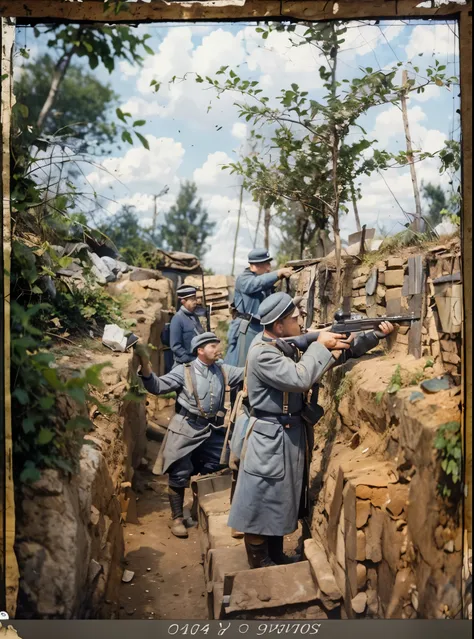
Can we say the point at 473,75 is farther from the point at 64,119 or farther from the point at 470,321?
the point at 64,119

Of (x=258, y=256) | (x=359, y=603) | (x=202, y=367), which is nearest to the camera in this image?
(x=359, y=603)

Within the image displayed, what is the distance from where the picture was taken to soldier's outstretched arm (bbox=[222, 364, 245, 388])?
536 cm

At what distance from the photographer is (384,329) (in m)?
4.58

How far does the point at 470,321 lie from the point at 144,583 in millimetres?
2795

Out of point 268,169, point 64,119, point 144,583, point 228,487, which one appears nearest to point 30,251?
point 64,119

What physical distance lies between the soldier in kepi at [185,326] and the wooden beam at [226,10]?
228 cm

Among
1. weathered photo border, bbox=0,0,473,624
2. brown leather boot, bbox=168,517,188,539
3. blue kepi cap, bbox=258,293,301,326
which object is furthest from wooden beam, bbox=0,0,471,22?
brown leather boot, bbox=168,517,188,539

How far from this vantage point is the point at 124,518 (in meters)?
5.33

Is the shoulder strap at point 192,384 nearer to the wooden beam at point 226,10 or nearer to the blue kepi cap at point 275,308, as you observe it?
the blue kepi cap at point 275,308

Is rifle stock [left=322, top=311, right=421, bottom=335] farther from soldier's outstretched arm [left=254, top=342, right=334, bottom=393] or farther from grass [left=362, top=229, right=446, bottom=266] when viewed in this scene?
grass [left=362, top=229, right=446, bottom=266]

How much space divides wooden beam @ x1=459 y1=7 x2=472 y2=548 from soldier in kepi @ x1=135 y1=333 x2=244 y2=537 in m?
2.14

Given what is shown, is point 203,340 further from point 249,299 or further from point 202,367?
point 249,299

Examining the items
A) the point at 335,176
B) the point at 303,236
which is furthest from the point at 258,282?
the point at 335,176

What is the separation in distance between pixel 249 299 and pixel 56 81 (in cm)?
195
